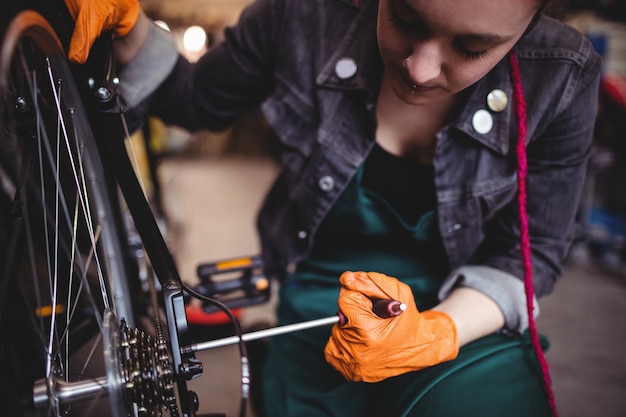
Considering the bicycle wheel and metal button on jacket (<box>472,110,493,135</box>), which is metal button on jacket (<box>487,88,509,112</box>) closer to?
metal button on jacket (<box>472,110,493,135</box>)

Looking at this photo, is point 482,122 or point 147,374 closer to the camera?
point 147,374

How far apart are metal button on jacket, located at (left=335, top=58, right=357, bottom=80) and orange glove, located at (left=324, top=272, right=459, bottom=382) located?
382mm

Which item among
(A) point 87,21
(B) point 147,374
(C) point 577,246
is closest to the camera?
(B) point 147,374

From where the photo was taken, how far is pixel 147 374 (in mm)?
469

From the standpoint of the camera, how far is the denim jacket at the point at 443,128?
75cm

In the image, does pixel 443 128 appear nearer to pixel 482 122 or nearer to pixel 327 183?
pixel 482 122

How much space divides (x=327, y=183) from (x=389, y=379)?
37cm

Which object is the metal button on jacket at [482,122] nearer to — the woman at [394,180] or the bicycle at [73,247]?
the woman at [394,180]

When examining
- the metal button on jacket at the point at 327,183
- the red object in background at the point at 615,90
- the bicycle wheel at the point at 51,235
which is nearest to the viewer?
the bicycle wheel at the point at 51,235

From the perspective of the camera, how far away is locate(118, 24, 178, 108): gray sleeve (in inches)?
30.7

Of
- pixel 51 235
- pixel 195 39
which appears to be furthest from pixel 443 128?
pixel 195 39

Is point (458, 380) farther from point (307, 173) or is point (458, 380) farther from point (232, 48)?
point (232, 48)

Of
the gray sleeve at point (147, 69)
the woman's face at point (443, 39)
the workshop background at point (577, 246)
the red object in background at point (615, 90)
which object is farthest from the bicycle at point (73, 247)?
the red object in background at point (615, 90)

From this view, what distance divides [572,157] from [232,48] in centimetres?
68
